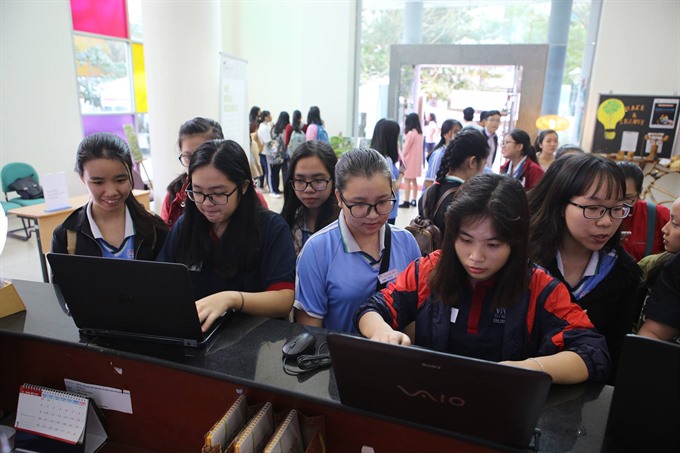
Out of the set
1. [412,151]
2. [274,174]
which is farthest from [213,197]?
[274,174]

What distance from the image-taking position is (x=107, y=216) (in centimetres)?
183

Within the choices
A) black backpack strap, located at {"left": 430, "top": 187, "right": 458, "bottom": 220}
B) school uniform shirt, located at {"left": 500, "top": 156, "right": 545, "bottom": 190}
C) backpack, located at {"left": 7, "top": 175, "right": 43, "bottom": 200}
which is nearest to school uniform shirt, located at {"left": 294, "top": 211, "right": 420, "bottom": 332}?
black backpack strap, located at {"left": 430, "top": 187, "right": 458, "bottom": 220}

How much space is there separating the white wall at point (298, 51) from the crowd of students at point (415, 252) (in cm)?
661

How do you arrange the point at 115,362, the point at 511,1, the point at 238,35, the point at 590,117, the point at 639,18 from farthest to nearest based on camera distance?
the point at 238,35 → the point at 511,1 → the point at 590,117 → the point at 639,18 → the point at 115,362

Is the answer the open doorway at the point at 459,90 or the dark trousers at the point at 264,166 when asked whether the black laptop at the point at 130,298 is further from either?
the open doorway at the point at 459,90

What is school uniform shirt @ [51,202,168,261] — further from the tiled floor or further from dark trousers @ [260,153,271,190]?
dark trousers @ [260,153,271,190]

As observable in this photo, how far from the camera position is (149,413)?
1258 mm

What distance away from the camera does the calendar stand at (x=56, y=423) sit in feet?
3.92

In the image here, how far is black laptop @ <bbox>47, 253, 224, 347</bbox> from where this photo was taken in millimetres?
1025

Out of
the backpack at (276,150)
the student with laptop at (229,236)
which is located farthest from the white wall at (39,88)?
the student with laptop at (229,236)

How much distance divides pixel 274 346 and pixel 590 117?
24.8 ft

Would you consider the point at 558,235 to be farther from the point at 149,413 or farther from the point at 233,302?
the point at 149,413

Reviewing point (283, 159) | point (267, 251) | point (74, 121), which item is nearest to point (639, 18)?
point (283, 159)

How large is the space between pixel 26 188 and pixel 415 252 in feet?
17.2
